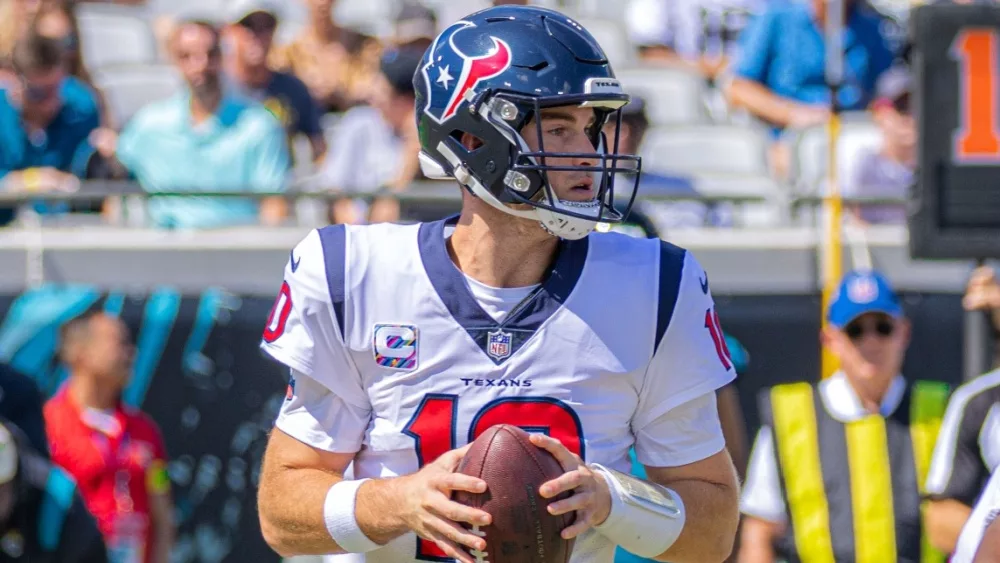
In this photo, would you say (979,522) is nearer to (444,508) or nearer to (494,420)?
(494,420)

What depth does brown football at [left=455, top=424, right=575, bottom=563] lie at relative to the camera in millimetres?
2455

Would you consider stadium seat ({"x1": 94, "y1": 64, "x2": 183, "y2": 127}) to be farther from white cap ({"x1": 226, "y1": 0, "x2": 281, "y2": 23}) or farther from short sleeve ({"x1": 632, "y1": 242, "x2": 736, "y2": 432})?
short sleeve ({"x1": 632, "y1": 242, "x2": 736, "y2": 432})

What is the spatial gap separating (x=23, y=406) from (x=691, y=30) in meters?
4.80

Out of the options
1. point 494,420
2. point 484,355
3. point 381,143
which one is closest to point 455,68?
point 484,355

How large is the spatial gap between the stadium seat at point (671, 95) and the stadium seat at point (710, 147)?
51 centimetres

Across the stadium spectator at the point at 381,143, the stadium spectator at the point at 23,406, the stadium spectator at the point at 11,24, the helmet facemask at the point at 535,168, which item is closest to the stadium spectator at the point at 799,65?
the stadium spectator at the point at 381,143

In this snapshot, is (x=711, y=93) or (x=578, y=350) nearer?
(x=578, y=350)

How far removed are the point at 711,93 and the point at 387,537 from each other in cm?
630

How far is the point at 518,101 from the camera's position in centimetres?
270

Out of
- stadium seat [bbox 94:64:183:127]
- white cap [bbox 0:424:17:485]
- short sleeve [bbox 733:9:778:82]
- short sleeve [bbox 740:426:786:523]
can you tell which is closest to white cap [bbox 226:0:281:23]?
stadium seat [bbox 94:64:183:127]

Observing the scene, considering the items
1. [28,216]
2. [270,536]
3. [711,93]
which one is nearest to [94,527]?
[28,216]

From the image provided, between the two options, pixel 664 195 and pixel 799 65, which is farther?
pixel 799 65

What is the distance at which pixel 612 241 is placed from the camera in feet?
9.39

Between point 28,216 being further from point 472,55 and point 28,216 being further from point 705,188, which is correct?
point 472,55
